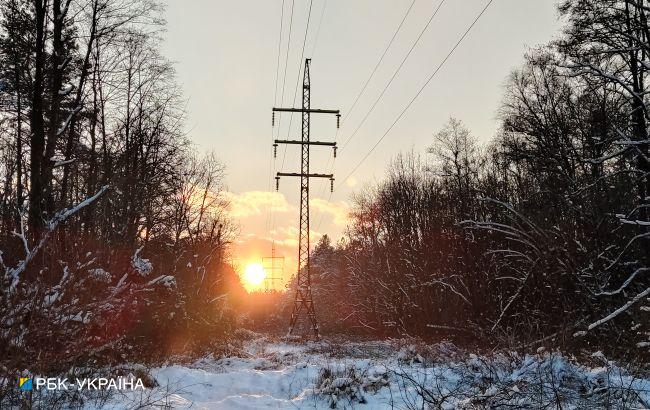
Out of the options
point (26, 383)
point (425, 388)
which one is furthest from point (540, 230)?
point (26, 383)

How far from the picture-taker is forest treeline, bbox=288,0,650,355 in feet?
33.6

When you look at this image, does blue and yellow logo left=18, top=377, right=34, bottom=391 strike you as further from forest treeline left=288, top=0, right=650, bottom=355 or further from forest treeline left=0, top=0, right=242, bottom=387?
forest treeline left=288, top=0, right=650, bottom=355

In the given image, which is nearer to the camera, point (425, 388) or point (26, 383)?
point (26, 383)

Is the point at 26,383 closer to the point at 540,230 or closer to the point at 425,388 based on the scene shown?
the point at 425,388

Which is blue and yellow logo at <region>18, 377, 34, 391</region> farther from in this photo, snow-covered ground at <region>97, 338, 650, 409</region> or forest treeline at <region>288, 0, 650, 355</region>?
forest treeline at <region>288, 0, 650, 355</region>

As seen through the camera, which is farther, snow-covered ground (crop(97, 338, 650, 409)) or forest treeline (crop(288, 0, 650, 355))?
forest treeline (crop(288, 0, 650, 355))

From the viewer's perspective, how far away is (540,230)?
10375 mm

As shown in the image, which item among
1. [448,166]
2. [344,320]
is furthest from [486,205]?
[344,320]

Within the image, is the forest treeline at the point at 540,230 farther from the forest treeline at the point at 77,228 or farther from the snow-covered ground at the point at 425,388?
the forest treeline at the point at 77,228

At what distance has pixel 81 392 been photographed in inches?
253

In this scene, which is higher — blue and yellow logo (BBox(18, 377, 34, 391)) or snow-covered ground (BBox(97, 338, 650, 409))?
blue and yellow logo (BBox(18, 377, 34, 391))

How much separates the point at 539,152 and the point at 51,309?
19159 mm

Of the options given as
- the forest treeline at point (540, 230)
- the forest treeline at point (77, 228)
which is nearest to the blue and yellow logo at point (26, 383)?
the forest treeline at point (77, 228)

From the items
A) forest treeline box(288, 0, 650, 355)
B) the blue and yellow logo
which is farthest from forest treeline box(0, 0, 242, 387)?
forest treeline box(288, 0, 650, 355)
